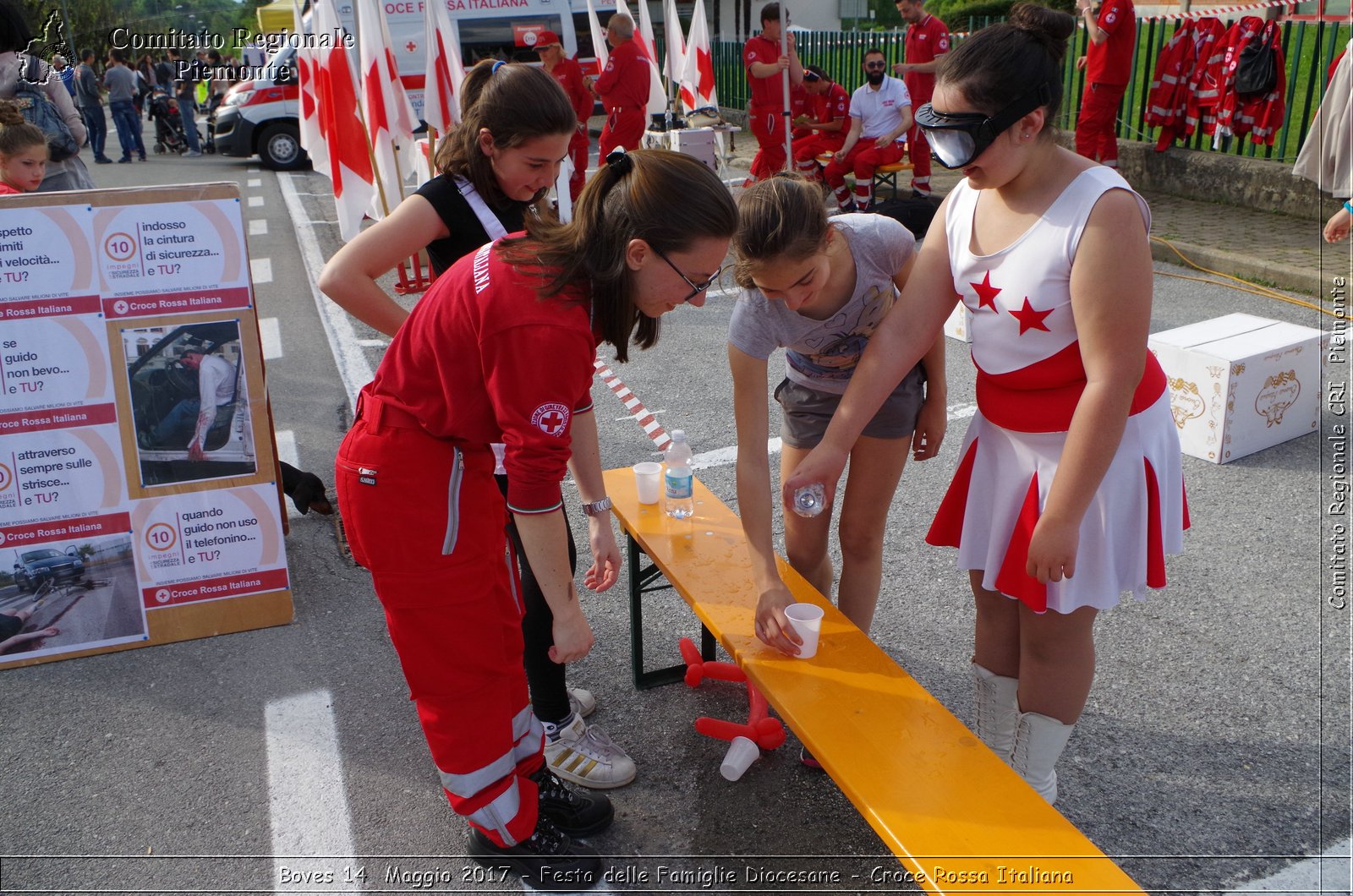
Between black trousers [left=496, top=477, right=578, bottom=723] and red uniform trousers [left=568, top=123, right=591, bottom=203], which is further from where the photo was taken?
red uniform trousers [left=568, top=123, right=591, bottom=203]

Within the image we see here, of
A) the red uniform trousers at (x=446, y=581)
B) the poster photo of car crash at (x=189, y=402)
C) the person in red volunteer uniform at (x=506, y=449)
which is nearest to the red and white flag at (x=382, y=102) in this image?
the poster photo of car crash at (x=189, y=402)

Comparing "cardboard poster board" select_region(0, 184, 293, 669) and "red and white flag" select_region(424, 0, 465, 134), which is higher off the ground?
"red and white flag" select_region(424, 0, 465, 134)

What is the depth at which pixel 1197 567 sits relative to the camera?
3.76m

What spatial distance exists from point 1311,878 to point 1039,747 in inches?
30.4

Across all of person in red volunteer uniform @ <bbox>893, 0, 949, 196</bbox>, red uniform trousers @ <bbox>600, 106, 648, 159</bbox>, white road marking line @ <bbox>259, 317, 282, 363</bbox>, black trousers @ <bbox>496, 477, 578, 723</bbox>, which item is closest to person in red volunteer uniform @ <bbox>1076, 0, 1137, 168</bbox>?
person in red volunteer uniform @ <bbox>893, 0, 949, 196</bbox>

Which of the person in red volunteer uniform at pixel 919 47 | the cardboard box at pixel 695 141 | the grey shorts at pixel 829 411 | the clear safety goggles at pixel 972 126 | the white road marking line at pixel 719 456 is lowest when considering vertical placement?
the white road marking line at pixel 719 456

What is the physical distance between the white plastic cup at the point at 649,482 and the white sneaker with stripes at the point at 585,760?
0.77 metres

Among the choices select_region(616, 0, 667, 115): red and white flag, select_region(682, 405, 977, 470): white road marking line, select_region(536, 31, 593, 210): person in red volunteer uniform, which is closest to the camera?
select_region(682, 405, 977, 470): white road marking line

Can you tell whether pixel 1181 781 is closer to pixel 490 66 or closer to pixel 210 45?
pixel 490 66

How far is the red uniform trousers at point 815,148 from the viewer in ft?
35.9

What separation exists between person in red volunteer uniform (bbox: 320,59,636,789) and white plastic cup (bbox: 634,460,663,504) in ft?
1.98

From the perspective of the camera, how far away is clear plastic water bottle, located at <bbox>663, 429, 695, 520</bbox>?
3039mm

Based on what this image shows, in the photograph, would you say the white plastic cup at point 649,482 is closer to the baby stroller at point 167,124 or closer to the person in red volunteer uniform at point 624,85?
the person in red volunteer uniform at point 624,85

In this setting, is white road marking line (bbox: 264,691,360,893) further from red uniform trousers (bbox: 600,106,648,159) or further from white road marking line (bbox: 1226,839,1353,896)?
red uniform trousers (bbox: 600,106,648,159)
